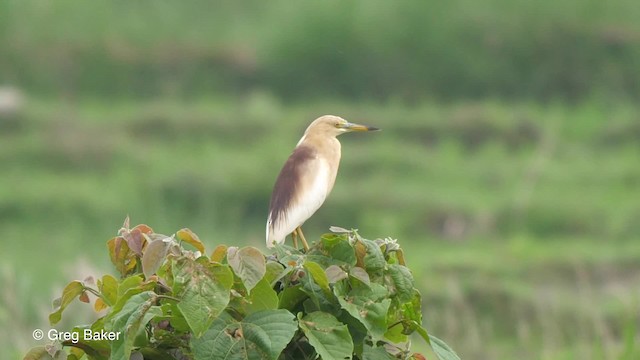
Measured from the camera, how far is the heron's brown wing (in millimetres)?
2879

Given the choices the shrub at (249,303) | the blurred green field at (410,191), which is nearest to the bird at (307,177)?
the shrub at (249,303)

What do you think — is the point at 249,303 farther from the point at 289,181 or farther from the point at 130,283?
the point at 289,181

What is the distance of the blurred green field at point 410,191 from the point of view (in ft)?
22.4

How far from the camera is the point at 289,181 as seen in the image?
293cm

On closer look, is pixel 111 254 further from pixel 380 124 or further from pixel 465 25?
pixel 465 25

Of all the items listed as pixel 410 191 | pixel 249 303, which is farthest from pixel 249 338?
pixel 410 191

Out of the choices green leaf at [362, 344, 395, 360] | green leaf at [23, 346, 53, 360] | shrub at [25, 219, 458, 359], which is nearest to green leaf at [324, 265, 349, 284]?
shrub at [25, 219, 458, 359]

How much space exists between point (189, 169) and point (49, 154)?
0.79 meters

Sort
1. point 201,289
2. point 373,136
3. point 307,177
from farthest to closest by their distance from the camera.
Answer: point 373,136, point 307,177, point 201,289

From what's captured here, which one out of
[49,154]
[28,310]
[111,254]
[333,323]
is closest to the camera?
[333,323]

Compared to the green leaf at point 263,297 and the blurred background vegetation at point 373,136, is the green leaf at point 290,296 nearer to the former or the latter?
the green leaf at point 263,297

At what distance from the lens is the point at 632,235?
7.77 m

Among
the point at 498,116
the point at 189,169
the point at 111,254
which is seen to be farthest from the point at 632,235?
the point at 111,254

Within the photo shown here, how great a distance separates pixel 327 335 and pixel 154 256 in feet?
0.79
